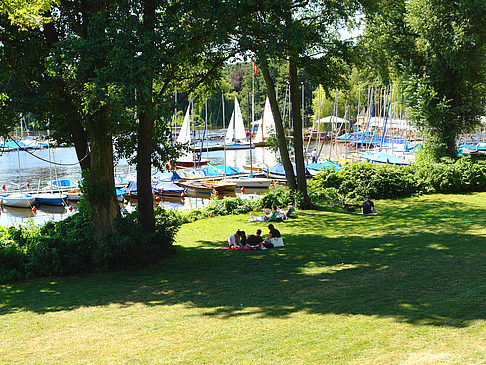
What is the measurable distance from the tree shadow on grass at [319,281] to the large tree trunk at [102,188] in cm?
159

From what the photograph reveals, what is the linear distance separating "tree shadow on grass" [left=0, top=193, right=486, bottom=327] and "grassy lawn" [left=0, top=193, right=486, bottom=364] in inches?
1.3

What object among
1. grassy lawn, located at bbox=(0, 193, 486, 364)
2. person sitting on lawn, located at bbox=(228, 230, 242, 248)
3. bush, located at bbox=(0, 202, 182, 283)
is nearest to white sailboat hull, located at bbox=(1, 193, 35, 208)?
bush, located at bbox=(0, 202, 182, 283)

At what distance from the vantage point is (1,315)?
948 centimetres

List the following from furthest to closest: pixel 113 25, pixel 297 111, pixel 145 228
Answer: pixel 297 111 < pixel 145 228 < pixel 113 25

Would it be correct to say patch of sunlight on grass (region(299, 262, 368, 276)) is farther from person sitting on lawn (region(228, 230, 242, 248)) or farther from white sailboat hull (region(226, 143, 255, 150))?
white sailboat hull (region(226, 143, 255, 150))

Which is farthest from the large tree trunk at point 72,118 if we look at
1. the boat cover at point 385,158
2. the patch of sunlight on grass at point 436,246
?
the boat cover at point 385,158

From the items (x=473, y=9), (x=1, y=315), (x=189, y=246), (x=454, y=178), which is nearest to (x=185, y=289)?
(x=1, y=315)

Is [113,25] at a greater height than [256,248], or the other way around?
[113,25]

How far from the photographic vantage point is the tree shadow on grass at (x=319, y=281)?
814cm

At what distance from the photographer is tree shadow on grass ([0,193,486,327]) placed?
8.14 m

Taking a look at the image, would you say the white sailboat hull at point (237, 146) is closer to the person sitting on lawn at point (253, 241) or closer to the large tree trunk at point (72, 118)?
the person sitting on lawn at point (253, 241)

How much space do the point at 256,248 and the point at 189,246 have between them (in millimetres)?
2512

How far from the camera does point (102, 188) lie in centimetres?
1346

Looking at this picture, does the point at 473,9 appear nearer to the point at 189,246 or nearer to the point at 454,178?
the point at 454,178
